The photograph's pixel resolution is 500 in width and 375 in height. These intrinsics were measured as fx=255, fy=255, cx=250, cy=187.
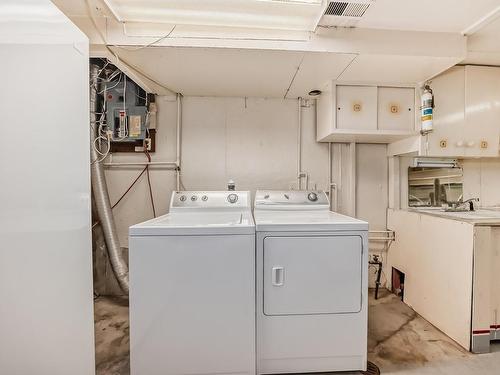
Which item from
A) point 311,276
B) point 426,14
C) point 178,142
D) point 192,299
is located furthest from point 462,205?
point 178,142

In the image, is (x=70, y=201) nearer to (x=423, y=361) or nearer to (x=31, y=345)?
(x=31, y=345)

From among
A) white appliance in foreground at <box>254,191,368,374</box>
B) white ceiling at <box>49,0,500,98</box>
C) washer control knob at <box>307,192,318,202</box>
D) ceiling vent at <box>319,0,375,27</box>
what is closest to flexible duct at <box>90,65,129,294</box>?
white ceiling at <box>49,0,500,98</box>

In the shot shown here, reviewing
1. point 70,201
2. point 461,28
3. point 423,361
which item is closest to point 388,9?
point 461,28

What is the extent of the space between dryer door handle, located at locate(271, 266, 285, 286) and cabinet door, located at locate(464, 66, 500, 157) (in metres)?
2.05

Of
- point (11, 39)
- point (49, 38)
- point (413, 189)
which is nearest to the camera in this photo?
point (11, 39)

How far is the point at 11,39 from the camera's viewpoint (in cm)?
81

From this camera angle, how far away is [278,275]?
5.13 ft

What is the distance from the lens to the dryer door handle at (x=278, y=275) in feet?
5.12

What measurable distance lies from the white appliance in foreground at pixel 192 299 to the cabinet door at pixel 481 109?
7.27 feet

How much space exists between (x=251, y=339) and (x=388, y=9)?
2.21 metres

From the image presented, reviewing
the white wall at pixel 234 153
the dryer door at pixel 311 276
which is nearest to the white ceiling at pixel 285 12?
the white wall at pixel 234 153

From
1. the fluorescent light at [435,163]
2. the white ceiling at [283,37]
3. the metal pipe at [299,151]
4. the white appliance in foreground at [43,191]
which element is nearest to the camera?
the white appliance in foreground at [43,191]

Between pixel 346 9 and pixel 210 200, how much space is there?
168cm

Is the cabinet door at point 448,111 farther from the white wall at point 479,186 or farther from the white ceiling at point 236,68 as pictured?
the white ceiling at point 236,68
